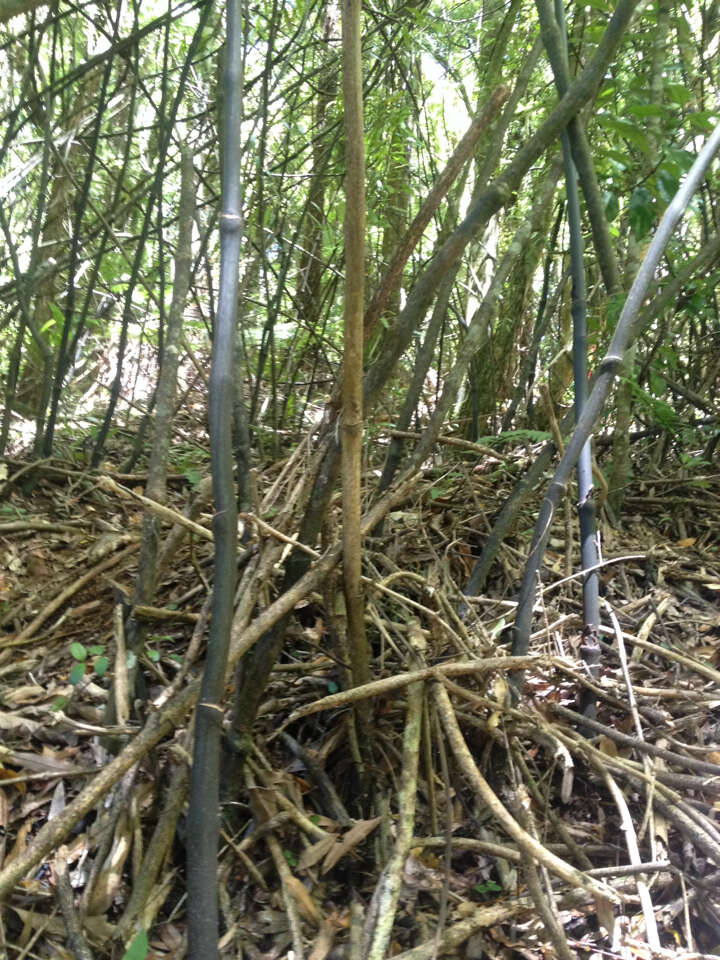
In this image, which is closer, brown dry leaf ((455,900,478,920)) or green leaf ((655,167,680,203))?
brown dry leaf ((455,900,478,920))

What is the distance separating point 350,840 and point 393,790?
0.64ft

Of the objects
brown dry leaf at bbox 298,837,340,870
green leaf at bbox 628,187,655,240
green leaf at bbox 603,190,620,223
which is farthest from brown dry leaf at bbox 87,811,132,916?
green leaf at bbox 603,190,620,223

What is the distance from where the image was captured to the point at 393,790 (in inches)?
61.5

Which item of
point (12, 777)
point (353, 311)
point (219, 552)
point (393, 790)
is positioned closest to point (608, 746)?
point (393, 790)

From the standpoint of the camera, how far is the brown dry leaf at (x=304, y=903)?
4.35ft

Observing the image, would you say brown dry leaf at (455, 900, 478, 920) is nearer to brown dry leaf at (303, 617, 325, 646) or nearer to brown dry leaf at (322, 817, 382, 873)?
brown dry leaf at (322, 817, 382, 873)

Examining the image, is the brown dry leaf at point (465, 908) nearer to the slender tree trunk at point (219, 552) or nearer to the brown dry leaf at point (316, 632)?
the slender tree trunk at point (219, 552)

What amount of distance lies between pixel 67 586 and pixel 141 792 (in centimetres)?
95

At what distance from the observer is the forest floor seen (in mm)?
1292

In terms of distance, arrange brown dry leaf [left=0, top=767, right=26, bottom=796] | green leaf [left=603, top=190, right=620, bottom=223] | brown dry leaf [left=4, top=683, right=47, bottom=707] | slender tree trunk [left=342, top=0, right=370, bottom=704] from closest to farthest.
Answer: slender tree trunk [left=342, top=0, right=370, bottom=704], brown dry leaf [left=0, top=767, right=26, bottom=796], brown dry leaf [left=4, top=683, right=47, bottom=707], green leaf [left=603, top=190, right=620, bottom=223]

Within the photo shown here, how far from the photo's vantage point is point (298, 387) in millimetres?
4039

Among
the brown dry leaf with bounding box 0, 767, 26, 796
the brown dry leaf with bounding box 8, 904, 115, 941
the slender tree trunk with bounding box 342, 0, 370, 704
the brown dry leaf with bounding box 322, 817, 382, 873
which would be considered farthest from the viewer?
the brown dry leaf with bounding box 0, 767, 26, 796

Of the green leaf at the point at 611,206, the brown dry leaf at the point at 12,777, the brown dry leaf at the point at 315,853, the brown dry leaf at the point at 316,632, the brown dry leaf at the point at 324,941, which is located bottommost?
the brown dry leaf at the point at 324,941

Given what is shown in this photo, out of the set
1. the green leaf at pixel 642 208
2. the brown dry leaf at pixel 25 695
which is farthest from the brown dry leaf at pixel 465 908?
the green leaf at pixel 642 208
